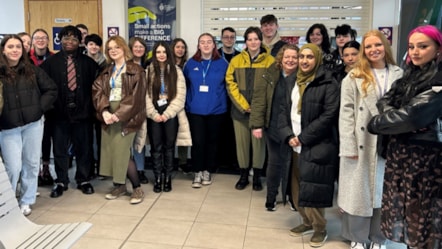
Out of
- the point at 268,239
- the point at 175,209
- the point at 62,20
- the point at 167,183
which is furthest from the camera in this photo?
the point at 62,20

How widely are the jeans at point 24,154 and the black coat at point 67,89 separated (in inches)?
13.4

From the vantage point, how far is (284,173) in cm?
332

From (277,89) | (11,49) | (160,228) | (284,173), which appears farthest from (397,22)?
(11,49)

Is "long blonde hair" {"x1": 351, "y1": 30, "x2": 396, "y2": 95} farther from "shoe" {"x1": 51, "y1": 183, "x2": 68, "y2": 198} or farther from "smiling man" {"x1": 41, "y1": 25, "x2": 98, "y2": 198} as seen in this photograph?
"shoe" {"x1": 51, "y1": 183, "x2": 68, "y2": 198}

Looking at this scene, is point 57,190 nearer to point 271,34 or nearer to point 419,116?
point 271,34

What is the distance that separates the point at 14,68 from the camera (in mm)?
3387

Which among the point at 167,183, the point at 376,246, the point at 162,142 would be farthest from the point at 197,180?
the point at 376,246

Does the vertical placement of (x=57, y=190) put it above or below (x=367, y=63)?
below

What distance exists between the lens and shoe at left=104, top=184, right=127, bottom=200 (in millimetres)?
4039

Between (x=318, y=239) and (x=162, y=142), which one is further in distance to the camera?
(x=162, y=142)

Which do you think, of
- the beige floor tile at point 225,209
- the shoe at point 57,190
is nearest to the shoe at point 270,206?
the beige floor tile at point 225,209

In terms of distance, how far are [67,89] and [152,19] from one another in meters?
1.76

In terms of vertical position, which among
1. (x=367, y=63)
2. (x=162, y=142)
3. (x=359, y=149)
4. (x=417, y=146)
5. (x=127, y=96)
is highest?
(x=367, y=63)

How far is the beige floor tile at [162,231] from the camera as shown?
3150 mm
